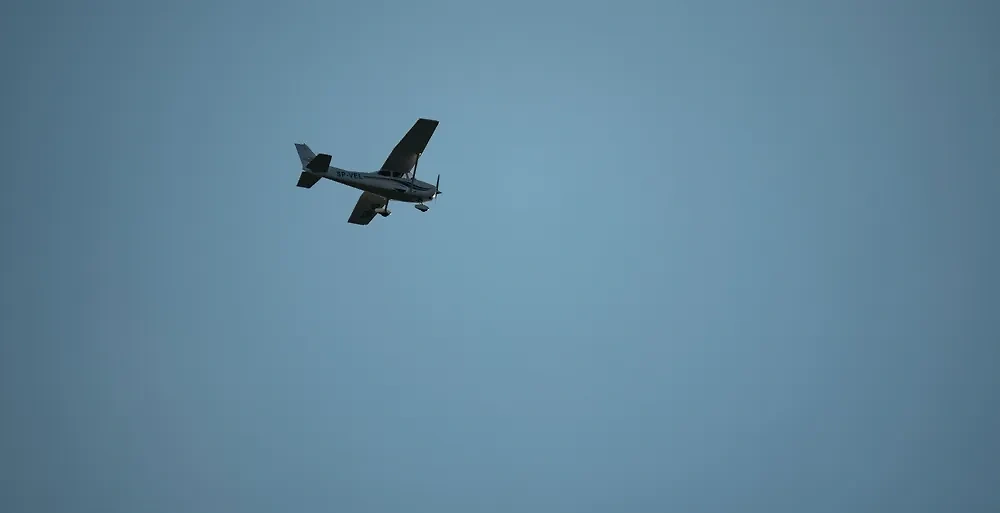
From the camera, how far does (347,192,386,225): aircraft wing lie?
58375 millimetres

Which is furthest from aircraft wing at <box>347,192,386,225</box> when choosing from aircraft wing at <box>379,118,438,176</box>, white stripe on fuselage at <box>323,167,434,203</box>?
aircraft wing at <box>379,118,438,176</box>

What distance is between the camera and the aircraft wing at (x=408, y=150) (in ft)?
175

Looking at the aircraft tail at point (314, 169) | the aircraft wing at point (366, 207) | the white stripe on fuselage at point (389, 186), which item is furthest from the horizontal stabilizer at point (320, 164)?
the aircraft wing at point (366, 207)

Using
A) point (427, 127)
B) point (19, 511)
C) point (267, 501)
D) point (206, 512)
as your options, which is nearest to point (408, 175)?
point (427, 127)

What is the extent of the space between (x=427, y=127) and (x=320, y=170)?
264 inches

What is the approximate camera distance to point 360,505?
19725 cm

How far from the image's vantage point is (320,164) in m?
50.3

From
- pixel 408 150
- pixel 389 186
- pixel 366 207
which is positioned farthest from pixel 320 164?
pixel 366 207

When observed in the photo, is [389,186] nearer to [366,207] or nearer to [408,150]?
[408,150]

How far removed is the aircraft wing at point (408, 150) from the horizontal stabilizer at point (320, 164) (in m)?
3.96

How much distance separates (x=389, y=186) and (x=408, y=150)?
7.75ft

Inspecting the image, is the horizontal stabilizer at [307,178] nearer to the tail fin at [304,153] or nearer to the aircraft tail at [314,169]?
the aircraft tail at [314,169]

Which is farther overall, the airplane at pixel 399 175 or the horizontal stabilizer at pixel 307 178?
the airplane at pixel 399 175

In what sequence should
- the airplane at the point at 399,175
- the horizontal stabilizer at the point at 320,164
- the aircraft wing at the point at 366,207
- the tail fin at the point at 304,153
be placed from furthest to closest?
the aircraft wing at the point at 366,207
the tail fin at the point at 304,153
the airplane at the point at 399,175
the horizontal stabilizer at the point at 320,164
